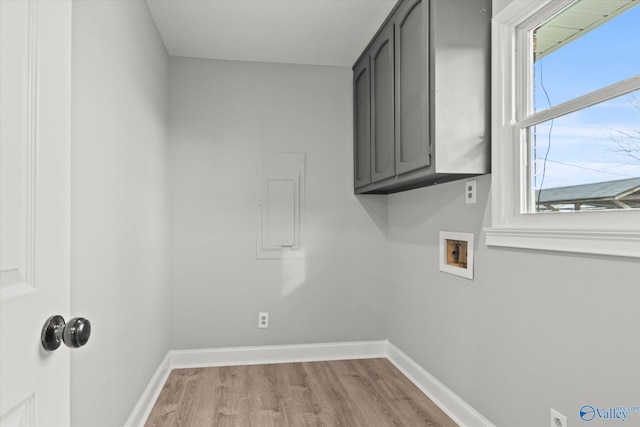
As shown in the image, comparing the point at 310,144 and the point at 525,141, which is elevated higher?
the point at 310,144

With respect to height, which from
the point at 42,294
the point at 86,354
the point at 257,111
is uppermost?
the point at 257,111

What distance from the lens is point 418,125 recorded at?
205 cm

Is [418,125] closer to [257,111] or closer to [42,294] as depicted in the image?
[257,111]

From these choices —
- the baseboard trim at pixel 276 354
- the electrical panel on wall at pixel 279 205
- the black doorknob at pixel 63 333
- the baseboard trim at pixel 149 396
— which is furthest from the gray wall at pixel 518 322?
the baseboard trim at pixel 149 396

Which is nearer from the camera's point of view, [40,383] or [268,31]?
[40,383]

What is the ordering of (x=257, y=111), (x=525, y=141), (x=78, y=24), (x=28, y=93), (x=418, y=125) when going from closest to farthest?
(x=28, y=93)
(x=78, y=24)
(x=525, y=141)
(x=418, y=125)
(x=257, y=111)

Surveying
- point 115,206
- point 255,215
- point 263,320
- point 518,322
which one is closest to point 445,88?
point 518,322

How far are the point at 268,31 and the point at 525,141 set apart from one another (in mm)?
1825

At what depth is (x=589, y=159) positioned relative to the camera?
149cm

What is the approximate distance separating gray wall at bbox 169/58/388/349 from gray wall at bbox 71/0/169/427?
15.8 inches

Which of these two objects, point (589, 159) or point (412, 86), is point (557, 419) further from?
point (412, 86)

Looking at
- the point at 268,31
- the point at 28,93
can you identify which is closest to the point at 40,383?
the point at 28,93

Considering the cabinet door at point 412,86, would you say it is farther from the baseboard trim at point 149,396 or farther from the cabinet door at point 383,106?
the baseboard trim at point 149,396

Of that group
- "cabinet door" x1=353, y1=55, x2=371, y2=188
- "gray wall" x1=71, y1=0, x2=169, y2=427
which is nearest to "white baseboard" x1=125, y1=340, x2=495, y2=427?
"gray wall" x1=71, y1=0, x2=169, y2=427
